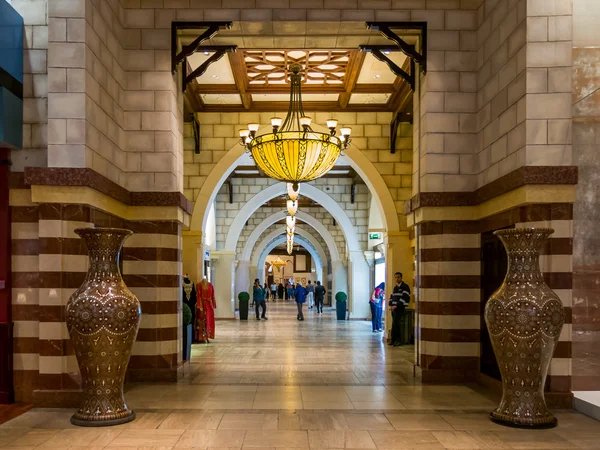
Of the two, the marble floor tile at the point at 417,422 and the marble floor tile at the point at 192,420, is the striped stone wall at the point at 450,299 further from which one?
the marble floor tile at the point at 192,420

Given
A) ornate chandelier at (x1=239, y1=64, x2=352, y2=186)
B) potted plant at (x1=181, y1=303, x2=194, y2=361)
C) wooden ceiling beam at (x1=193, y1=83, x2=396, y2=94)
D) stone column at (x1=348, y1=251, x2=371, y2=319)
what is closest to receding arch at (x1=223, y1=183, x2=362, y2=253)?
stone column at (x1=348, y1=251, x2=371, y2=319)

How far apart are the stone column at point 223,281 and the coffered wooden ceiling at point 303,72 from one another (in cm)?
712

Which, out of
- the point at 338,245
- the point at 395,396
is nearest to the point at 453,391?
the point at 395,396

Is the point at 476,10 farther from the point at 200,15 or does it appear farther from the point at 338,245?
the point at 338,245

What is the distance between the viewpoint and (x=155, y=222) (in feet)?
25.7

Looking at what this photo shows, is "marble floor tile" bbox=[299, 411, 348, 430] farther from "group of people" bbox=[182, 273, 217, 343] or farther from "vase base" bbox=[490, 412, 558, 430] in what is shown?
"group of people" bbox=[182, 273, 217, 343]

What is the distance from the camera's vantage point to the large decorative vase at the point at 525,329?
5402 millimetres

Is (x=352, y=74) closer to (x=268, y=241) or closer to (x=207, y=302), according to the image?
(x=207, y=302)

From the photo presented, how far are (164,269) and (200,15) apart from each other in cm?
315

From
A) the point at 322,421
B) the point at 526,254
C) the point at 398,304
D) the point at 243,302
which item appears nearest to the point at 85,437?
the point at 322,421

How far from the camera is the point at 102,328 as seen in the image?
550cm

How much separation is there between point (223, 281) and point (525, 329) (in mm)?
14213

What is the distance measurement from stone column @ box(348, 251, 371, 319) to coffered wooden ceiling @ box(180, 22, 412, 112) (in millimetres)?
7537

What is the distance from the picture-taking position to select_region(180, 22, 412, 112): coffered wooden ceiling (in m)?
8.01
